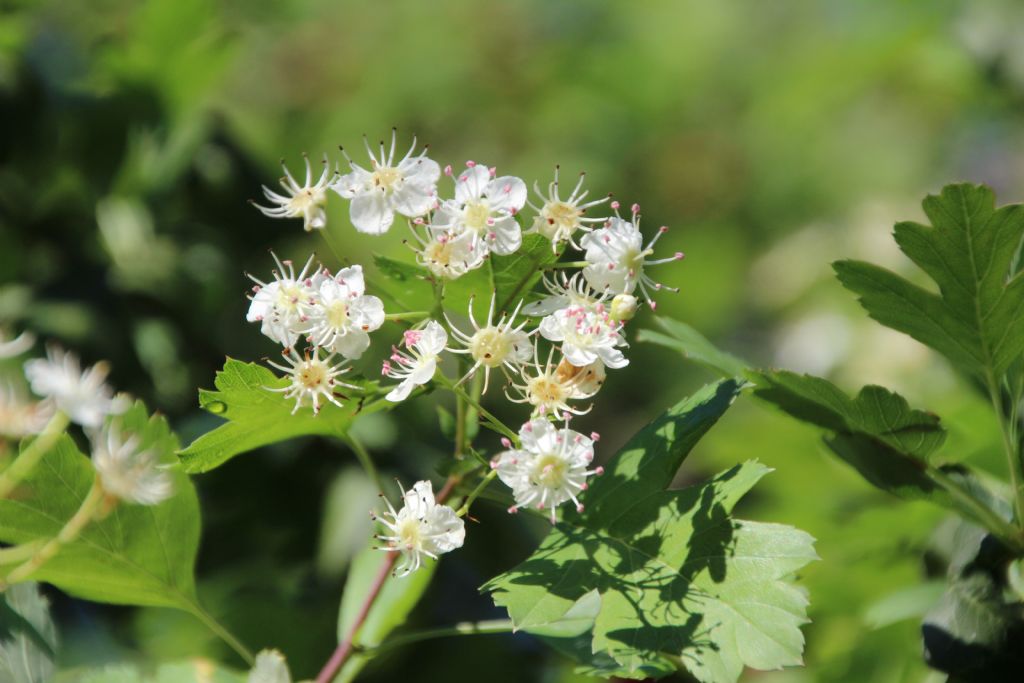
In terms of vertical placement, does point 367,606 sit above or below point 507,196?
below

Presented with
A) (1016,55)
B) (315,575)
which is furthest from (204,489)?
(1016,55)

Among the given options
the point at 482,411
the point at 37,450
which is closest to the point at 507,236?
the point at 482,411

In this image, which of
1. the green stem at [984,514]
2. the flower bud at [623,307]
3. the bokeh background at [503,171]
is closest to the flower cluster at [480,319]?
the flower bud at [623,307]

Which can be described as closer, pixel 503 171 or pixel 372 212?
pixel 372 212

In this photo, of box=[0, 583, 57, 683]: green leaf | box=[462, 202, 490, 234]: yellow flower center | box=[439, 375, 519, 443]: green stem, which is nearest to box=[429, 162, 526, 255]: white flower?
box=[462, 202, 490, 234]: yellow flower center

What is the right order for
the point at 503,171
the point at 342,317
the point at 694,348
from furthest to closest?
the point at 503,171, the point at 694,348, the point at 342,317

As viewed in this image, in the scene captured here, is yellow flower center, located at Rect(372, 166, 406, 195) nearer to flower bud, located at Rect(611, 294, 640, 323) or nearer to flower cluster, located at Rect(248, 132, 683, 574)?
flower cluster, located at Rect(248, 132, 683, 574)

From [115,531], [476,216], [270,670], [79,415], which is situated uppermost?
[476,216]

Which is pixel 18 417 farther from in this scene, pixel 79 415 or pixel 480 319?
pixel 480 319
